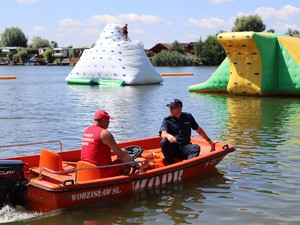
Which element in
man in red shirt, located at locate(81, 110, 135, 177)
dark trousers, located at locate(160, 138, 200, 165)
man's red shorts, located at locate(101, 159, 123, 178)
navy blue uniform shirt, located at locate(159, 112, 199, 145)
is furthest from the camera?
navy blue uniform shirt, located at locate(159, 112, 199, 145)

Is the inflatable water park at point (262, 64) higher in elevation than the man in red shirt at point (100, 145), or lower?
higher

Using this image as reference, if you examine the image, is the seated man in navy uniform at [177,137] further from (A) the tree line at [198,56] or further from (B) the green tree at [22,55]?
(B) the green tree at [22,55]

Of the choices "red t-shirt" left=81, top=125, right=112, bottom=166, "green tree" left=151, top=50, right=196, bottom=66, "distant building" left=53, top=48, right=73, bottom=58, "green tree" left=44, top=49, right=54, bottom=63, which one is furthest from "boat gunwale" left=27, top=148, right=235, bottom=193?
"distant building" left=53, top=48, right=73, bottom=58

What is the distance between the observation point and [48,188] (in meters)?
7.06

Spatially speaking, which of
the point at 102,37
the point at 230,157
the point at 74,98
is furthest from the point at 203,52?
the point at 230,157

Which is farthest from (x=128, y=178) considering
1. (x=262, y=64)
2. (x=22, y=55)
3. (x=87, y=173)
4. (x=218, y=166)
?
(x=22, y=55)

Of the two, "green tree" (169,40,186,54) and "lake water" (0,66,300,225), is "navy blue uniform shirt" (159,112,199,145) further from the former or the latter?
"green tree" (169,40,186,54)

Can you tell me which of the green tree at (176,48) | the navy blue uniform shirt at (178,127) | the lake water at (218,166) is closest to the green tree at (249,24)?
the green tree at (176,48)

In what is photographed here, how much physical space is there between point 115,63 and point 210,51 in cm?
5480

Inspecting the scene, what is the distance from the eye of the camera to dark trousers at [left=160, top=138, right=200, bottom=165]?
29.9 feet

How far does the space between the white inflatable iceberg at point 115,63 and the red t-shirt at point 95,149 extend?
28362 mm

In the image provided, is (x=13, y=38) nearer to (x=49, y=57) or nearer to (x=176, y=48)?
(x=49, y=57)

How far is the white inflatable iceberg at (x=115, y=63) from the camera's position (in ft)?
120

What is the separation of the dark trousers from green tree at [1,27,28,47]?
133 m
